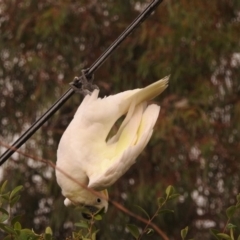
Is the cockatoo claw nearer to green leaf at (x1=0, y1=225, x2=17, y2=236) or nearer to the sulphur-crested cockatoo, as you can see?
the sulphur-crested cockatoo

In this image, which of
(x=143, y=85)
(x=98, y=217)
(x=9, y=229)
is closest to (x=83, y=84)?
(x=98, y=217)

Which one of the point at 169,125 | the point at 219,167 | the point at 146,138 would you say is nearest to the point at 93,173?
the point at 146,138

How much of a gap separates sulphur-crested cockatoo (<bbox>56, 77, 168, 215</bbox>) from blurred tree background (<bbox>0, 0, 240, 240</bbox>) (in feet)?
8.87

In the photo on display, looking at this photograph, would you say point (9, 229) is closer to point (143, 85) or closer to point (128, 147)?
point (128, 147)

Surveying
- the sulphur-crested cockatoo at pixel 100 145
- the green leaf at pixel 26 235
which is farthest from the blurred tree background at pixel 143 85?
the green leaf at pixel 26 235

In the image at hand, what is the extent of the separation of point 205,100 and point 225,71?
36cm

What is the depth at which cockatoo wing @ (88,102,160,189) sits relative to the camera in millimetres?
1947

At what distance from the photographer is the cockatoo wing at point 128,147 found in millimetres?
1947

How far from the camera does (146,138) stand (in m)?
1.97

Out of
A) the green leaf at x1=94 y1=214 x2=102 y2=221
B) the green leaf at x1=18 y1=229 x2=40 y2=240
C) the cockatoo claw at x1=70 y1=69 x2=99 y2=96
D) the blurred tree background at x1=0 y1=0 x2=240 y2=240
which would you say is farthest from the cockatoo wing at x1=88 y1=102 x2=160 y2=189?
the blurred tree background at x1=0 y1=0 x2=240 y2=240

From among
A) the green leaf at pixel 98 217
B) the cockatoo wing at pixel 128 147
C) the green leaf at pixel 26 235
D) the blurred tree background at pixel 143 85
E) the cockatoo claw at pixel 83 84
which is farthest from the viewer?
the blurred tree background at pixel 143 85

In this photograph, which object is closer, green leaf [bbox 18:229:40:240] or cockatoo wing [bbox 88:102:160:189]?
green leaf [bbox 18:229:40:240]

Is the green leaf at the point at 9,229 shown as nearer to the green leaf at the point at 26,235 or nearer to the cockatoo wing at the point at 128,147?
the green leaf at the point at 26,235

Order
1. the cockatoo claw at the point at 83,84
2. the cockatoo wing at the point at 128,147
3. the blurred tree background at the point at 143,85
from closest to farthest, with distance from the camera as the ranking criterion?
the cockatoo wing at the point at 128,147
the cockatoo claw at the point at 83,84
the blurred tree background at the point at 143,85
